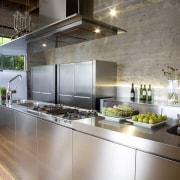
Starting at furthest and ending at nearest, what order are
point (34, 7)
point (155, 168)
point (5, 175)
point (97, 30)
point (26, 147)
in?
point (34, 7) → point (5, 175) → point (26, 147) → point (97, 30) → point (155, 168)

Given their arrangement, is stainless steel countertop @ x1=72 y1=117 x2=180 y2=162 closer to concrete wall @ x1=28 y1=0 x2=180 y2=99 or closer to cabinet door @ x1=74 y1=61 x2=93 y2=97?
concrete wall @ x1=28 y1=0 x2=180 y2=99

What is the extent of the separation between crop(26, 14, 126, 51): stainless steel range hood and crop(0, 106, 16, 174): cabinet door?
3.53 feet

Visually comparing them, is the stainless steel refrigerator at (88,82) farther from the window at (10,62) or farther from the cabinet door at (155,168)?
the cabinet door at (155,168)

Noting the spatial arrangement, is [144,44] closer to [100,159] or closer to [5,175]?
[100,159]

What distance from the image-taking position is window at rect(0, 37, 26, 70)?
17.9 feet

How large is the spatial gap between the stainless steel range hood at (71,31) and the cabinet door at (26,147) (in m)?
0.99

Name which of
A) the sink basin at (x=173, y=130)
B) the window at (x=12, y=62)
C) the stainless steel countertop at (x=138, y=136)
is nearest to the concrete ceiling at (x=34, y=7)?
the window at (x=12, y=62)

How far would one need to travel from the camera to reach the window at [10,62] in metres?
5.46

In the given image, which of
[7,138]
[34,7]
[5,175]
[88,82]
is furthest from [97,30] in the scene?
[5,175]

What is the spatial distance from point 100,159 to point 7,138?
1.90m

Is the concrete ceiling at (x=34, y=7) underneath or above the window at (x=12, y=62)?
above

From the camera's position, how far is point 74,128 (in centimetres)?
165

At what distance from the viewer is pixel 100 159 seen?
1425 millimetres

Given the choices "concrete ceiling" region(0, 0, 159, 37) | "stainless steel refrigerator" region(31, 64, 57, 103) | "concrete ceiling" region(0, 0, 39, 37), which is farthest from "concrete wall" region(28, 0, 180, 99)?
"concrete ceiling" region(0, 0, 39, 37)
